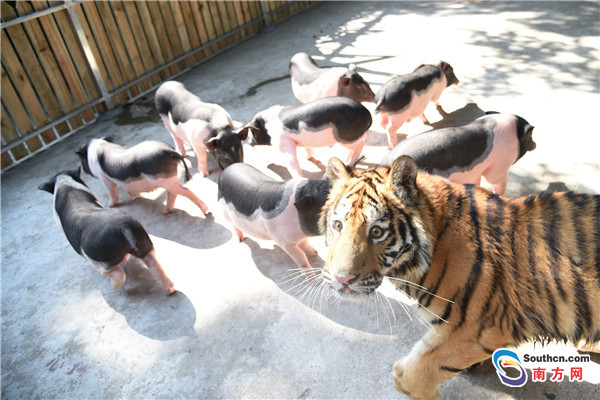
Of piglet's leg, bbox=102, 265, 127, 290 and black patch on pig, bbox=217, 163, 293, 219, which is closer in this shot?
black patch on pig, bbox=217, 163, 293, 219

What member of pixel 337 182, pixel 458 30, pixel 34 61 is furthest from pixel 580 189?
pixel 34 61

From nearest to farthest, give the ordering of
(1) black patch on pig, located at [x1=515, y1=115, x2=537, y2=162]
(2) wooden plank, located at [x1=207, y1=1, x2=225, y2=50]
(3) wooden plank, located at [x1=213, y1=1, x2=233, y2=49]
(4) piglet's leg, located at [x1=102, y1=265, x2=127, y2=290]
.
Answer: (4) piglet's leg, located at [x1=102, y1=265, x2=127, y2=290] < (1) black patch on pig, located at [x1=515, y1=115, x2=537, y2=162] < (2) wooden plank, located at [x1=207, y1=1, x2=225, y2=50] < (3) wooden plank, located at [x1=213, y1=1, x2=233, y2=49]

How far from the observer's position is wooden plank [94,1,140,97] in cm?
618

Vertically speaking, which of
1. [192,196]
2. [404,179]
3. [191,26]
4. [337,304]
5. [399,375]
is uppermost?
[404,179]

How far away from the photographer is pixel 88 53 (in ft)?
19.5

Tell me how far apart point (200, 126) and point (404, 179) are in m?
2.79

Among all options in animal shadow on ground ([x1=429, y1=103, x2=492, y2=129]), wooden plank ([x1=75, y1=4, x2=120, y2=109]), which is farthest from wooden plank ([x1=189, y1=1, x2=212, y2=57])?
animal shadow on ground ([x1=429, y1=103, x2=492, y2=129])

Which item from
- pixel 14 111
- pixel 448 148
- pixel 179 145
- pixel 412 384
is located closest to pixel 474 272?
pixel 412 384

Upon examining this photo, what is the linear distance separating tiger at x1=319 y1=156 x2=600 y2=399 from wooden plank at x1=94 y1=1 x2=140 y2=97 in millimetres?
5796

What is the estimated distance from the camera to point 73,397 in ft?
8.34

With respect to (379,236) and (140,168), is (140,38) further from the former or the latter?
(379,236)

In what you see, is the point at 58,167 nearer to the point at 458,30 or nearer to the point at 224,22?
the point at 224,22

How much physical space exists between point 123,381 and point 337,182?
1.78 meters

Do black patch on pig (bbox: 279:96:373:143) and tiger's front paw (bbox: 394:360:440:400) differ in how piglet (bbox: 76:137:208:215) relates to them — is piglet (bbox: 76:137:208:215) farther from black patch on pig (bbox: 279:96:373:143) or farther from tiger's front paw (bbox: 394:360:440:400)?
tiger's front paw (bbox: 394:360:440:400)
